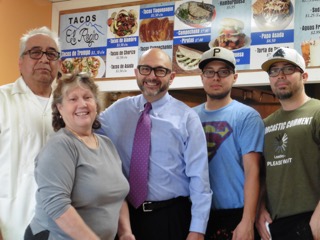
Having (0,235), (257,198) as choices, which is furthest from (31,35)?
(257,198)

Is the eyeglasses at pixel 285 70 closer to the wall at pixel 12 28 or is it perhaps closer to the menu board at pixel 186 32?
the menu board at pixel 186 32

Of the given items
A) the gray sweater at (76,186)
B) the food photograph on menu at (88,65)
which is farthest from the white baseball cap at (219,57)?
the food photograph on menu at (88,65)

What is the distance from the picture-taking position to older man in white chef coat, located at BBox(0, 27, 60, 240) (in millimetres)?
1870

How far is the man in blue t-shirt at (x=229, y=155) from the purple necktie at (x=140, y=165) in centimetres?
32

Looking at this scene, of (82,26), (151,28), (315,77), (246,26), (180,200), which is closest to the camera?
(180,200)

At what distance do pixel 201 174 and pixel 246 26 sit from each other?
1.40 m

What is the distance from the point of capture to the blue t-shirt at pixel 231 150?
2.02 metres

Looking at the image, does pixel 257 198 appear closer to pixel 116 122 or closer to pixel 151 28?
pixel 116 122

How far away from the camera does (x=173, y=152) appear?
1979 mm

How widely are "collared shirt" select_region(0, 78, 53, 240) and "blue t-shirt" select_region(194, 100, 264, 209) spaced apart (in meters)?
0.82

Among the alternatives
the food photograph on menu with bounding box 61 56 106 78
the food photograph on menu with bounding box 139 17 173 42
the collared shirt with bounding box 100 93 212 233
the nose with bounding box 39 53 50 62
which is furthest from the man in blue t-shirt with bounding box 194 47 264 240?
the food photograph on menu with bounding box 61 56 106 78

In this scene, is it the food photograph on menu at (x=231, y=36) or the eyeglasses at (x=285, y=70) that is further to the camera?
the food photograph on menu at (x=231, y=36)

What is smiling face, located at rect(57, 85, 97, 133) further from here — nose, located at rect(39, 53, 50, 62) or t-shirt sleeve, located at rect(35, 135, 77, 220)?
nose, located at rect(39, 53, 50, 62)

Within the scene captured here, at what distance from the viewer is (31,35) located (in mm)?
2018
